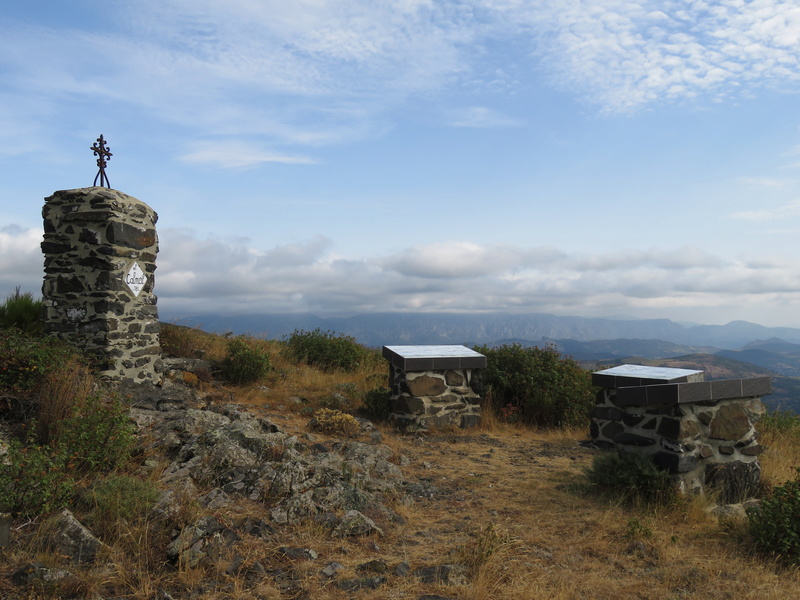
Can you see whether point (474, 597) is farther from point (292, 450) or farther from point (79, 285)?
point (79, 285)

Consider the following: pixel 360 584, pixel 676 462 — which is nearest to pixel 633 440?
pixel 676 462

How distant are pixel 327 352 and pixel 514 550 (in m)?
11.1

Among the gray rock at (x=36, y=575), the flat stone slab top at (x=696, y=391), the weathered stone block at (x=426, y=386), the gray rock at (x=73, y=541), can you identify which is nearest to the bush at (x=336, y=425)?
the weathered stone block at (x=426, y=386)

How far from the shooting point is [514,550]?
464 cm

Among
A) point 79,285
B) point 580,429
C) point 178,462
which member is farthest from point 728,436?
point 79,285

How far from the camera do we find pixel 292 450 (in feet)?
21.0

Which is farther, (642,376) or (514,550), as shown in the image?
(642,376)

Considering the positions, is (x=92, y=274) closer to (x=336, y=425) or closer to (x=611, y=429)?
(x=336, y=425)

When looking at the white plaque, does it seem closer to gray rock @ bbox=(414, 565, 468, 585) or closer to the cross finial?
the cross finial

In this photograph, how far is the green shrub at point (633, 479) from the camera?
5.56m

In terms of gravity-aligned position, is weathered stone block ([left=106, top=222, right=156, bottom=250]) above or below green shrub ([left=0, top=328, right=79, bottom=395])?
above

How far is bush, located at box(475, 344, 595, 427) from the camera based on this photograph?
428 inches

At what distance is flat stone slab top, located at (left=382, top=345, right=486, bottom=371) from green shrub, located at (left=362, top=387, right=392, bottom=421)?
717 millimetres

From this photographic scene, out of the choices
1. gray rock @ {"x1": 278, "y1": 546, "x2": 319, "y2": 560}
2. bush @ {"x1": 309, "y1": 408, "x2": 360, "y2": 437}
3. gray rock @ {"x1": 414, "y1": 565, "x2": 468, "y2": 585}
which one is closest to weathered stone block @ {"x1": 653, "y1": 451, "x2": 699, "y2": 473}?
gray rock @ {"x1": 414, "y1": 565, "x2": 468, "y2": 585}
